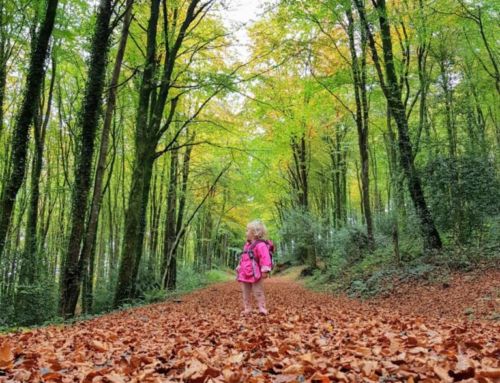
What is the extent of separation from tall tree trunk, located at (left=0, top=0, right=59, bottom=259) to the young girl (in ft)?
14.3

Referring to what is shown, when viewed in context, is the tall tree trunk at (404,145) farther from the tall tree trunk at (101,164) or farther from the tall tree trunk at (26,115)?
the tall tree trunk at (26,115)

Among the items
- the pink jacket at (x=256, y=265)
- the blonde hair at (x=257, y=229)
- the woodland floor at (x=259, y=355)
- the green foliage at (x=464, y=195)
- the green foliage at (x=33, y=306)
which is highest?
the green foliage at (x=464, y=195)

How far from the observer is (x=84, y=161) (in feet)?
28.5

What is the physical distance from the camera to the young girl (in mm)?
6418

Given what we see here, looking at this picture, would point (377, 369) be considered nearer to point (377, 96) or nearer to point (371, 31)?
point (371, 31)

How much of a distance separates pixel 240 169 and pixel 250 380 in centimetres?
1364

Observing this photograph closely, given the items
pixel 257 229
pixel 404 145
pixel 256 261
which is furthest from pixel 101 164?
pixel 404 145

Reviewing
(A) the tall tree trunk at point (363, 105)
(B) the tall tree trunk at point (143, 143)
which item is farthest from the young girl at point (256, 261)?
(A) the tall tree trunk at point (363, 105)

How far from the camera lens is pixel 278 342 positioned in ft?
12.1

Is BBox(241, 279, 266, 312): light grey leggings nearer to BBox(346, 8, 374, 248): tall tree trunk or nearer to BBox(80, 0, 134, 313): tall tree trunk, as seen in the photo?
BBox(80, 0, 134, 313): tall tree trunk

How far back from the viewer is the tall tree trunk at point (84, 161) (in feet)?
27.6

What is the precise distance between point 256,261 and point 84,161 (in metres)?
4.66

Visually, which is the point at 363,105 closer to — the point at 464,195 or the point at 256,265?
the point at 464,195

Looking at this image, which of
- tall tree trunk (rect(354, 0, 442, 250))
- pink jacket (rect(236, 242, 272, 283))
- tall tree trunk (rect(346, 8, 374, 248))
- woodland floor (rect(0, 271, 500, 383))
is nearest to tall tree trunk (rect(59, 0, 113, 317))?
woodland floor (rect(0, 271, 500, 383))
